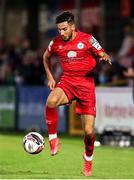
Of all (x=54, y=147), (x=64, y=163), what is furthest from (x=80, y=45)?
(x=64, y=163)

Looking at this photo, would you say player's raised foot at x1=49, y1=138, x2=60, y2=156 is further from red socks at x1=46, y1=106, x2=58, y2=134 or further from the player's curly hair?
the player's curly hair

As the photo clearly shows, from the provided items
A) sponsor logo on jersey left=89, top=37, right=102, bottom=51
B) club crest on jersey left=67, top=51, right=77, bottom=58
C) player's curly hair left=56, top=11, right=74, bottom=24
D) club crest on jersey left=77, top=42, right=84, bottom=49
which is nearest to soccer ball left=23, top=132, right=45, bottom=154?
club crest on jersey left=67, top=51, right=77, bottom=58

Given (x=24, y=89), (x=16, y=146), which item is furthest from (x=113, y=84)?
(x=16, y=146)

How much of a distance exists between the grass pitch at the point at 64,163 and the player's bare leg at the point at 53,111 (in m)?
0.46

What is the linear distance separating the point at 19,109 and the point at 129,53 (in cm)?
380

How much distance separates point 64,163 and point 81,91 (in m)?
2.50

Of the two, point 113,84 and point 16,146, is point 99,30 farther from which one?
point 16,146

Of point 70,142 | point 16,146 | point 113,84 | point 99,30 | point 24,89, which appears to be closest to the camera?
point 16,146

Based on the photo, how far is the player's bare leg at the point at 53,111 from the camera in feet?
42.9

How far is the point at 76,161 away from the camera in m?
15.9

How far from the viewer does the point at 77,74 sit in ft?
43.9

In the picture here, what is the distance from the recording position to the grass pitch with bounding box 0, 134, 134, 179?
13008 mm

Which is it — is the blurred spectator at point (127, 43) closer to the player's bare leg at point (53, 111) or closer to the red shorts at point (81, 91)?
the red shorts at point (81, 91)

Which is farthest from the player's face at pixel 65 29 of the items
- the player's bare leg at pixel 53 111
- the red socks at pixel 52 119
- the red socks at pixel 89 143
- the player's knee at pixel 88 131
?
the red socks at pixel 89 143
